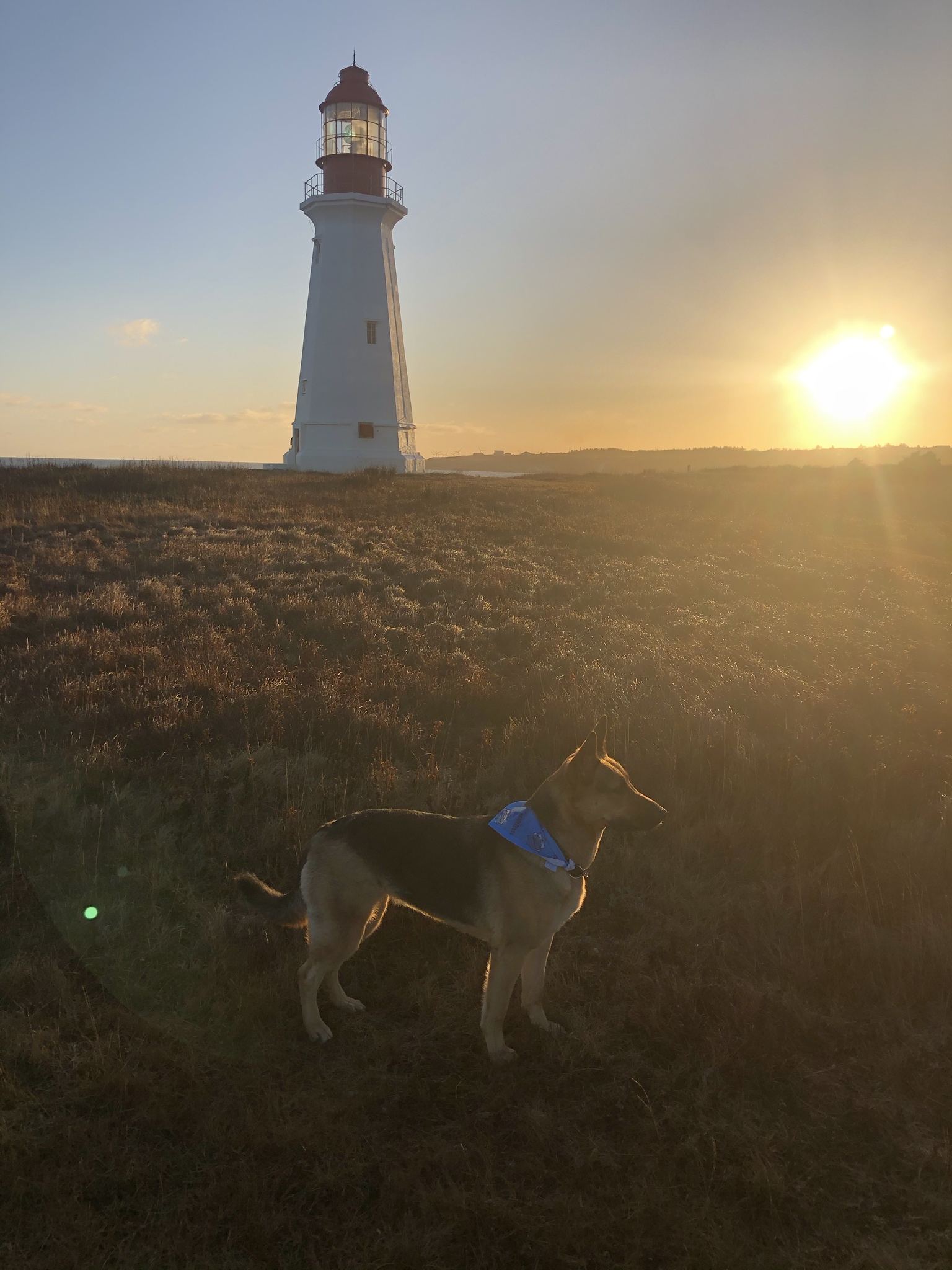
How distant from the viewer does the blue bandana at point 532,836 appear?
416 centimetres

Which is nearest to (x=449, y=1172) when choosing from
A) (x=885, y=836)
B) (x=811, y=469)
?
(x=885, y=836)

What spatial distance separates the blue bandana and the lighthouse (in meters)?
34.9

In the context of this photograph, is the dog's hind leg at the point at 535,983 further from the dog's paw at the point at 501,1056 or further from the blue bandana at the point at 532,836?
the blue bandana at the point at 532,836

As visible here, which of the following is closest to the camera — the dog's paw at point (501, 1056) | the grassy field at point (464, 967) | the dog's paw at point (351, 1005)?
the grassy field at point (464, 967)

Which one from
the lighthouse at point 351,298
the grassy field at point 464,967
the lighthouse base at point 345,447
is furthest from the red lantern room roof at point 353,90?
the grassy field at point 464,967

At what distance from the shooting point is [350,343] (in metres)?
38.0

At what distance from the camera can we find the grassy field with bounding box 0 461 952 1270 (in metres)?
3.24

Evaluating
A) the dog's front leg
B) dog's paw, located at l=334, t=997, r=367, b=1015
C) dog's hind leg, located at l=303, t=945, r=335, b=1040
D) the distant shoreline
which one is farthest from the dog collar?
the distant shoreline

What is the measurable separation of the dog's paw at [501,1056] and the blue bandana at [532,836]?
1.01 m

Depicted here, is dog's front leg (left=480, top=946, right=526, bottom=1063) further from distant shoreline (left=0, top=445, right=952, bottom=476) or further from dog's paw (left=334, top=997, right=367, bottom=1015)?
distant shoreline (left=0, top=445, right=952, bottom=476)

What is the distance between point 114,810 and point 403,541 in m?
13.6

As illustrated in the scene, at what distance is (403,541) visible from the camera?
19.0 m

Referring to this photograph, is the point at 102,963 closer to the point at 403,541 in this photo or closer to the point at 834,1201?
the point at 834,1201

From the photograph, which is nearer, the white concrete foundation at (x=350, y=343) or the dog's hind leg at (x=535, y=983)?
the dog's hind leg at (x=535, y=983)
